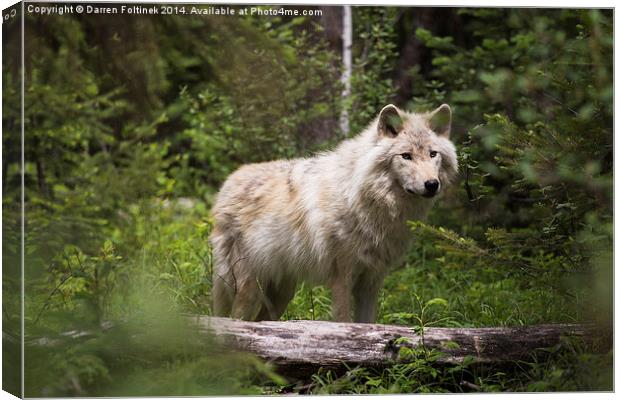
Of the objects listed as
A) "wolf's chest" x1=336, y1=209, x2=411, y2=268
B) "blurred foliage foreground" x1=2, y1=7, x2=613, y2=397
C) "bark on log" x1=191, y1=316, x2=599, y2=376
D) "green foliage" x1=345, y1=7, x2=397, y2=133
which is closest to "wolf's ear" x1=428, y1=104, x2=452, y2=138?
"blurred foliage foreground" x1=2, y1=7, x2=613, y2=397

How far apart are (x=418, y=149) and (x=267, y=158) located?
3501mm

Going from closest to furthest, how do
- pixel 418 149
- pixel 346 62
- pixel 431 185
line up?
pixel 431 185, pixel 418 149, pixel 346 62

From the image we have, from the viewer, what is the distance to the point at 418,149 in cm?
566

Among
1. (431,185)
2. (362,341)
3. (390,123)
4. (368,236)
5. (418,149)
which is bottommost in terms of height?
(362,341)

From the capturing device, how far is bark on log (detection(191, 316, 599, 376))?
495cm

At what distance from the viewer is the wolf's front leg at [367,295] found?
607cm

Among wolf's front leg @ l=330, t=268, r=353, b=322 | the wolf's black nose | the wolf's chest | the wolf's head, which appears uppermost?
the wolf's head

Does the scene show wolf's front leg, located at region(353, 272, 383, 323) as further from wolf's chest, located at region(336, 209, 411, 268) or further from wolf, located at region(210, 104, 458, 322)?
wolf's chest, located at region(336, 209, 411, 268)

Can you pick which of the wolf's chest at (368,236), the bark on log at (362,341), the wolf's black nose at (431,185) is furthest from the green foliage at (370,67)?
the bark on log at (362,341)

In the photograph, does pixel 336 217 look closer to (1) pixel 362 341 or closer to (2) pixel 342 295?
(2) pixel 342 295

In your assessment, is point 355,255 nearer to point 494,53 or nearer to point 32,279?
point 32,279

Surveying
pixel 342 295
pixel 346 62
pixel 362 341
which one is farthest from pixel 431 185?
pixel 346 62

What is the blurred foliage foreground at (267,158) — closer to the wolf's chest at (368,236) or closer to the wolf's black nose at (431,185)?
the wolf's black nose at (431,185)

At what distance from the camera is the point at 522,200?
7.83 m
